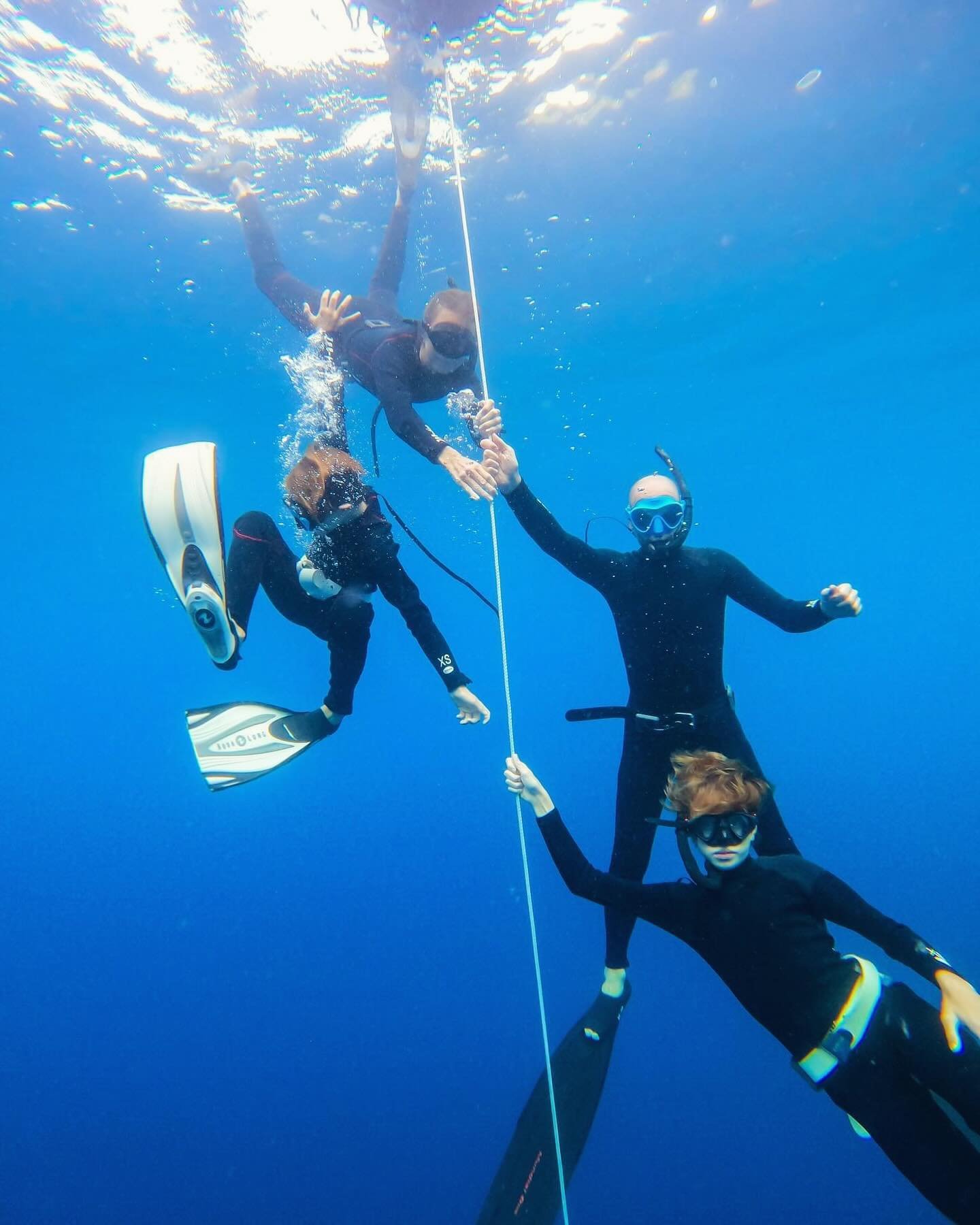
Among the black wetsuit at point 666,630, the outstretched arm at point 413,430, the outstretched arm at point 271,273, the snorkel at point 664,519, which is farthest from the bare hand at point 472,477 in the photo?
the outstretched arm at point 271,273

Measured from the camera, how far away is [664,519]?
14.6ft

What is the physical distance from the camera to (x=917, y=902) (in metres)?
14.3

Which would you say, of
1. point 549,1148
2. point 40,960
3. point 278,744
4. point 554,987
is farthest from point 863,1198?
point 40,960

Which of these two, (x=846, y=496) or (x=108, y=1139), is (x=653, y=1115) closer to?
(x=108, y=1139)

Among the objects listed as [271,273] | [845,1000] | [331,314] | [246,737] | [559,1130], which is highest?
[271,273]

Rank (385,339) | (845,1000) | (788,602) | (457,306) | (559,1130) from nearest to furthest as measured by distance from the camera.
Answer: (845,1000) < (788,602) < (457,306) < (559,1130) < (385,339)

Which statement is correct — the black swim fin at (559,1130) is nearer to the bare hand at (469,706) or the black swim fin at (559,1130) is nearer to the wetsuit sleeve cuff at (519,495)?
the bare hand at (469,706)

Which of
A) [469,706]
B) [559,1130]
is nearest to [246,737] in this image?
[469,706]

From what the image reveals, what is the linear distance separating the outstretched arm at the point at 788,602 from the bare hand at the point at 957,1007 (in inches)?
83.6

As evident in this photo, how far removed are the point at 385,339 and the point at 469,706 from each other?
3552mm

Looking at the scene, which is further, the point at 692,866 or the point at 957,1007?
the point at 692,866

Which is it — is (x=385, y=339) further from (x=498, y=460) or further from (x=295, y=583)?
(x=295, y=583)

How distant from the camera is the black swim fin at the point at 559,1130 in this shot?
5328 mm

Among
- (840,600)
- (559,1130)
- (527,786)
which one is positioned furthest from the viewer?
(559,1130)
